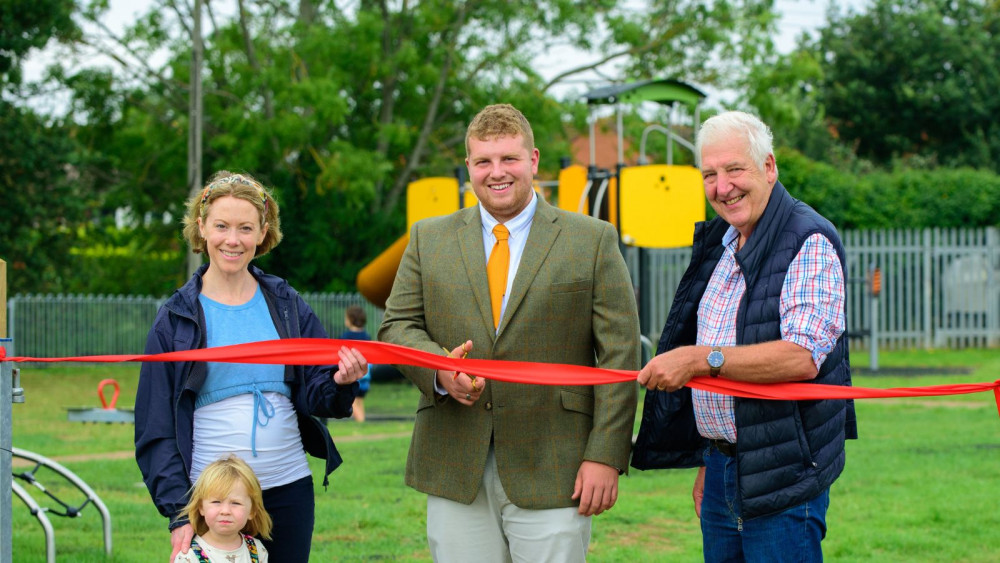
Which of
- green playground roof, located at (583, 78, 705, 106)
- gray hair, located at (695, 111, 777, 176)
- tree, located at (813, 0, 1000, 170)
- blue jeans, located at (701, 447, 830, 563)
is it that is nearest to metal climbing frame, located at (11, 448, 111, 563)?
blue jeans, located at (701, 447, 830, 563)

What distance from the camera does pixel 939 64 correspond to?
121 ft

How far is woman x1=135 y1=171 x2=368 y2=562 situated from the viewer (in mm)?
3775

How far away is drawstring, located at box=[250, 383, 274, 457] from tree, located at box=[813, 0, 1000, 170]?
114 feet

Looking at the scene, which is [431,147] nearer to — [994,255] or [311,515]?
[994,255]

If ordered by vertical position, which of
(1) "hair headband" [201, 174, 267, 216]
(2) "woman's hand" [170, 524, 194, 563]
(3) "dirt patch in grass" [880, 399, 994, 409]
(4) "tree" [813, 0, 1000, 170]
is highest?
(4) "tree" [813, 0, 1000, 170]

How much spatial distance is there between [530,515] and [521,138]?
1268 millimetres

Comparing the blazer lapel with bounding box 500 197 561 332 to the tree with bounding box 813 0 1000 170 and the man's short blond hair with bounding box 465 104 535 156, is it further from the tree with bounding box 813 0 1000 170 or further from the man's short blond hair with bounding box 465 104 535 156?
the tree with bounding box 813 0 1000 170

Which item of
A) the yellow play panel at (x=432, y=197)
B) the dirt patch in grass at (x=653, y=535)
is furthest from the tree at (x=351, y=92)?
the dirt patch in grass at (x=653, y=535)

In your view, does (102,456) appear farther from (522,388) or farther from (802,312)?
(802,312)

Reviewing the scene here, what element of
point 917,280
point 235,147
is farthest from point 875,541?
point 235,147

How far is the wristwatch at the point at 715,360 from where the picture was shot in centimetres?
351

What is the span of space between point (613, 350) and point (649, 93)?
1456cm

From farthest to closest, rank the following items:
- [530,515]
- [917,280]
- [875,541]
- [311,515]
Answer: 1. [917,280]
2. [875,541]
3. [311,515]
4. [530,515]

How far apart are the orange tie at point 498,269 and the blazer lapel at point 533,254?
0.07m
